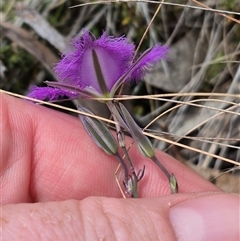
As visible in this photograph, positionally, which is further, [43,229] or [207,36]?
[207,36]

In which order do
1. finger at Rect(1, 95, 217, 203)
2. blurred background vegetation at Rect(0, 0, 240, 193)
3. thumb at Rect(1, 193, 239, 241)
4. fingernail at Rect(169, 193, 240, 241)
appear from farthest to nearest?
blurred background vegetation at Rect(0, 0, 240, 193), finger at Rect(1, 95, 217, 203), fingernail at Rect(169, 193, 240, 241), thumb at Rect(1, 193, 239, 241)

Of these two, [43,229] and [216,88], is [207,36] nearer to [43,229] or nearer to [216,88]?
[216,88]

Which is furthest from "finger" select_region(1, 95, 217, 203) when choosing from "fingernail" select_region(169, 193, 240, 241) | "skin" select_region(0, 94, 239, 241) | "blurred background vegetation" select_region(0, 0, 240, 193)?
"fingernail" select_region(169, 193, 240, 241)

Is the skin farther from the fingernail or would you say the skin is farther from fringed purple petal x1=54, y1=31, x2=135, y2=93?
fringed purple petal x1=54, y1=31, x2=135, y2=93

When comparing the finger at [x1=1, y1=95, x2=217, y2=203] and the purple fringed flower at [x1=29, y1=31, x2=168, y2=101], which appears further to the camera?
the finger at [x1=1, y1=95, x2=217, y2=203]

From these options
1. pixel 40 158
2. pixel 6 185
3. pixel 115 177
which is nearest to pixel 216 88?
pixel 115 177

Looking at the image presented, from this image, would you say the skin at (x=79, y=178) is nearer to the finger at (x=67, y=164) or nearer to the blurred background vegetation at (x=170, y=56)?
the finger at (x=67, y=164)

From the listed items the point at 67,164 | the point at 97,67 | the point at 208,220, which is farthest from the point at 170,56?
the point at 208,220

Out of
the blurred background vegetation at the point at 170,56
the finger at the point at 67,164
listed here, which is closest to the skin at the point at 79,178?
the finger at the point at 67,164

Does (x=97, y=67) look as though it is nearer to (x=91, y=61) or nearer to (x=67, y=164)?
(x=91, y=61)
